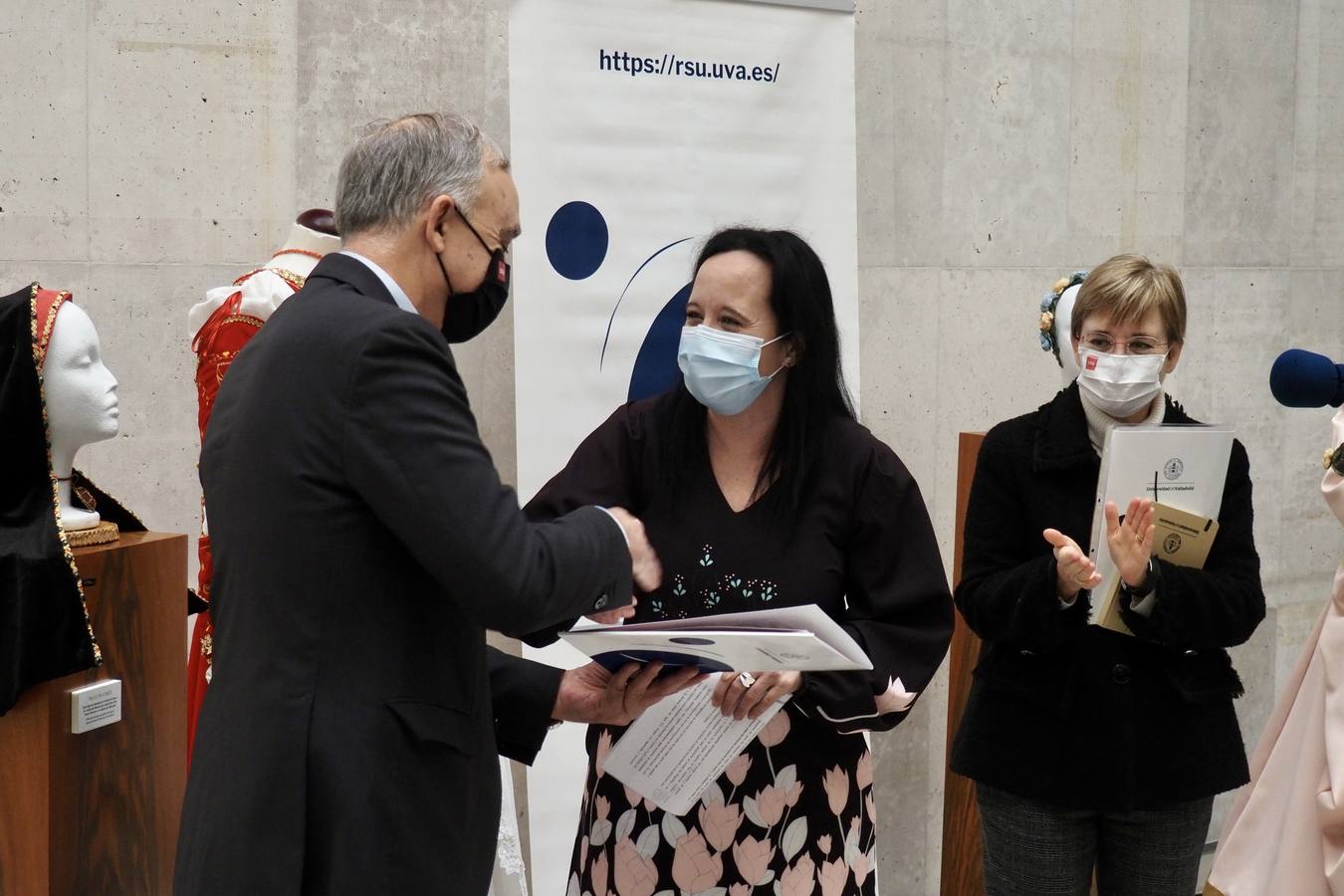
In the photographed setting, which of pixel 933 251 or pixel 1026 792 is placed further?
pixel 933 251

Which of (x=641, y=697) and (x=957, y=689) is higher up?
(x=641, y=697)

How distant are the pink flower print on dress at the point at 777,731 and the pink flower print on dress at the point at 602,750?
0.79 feet

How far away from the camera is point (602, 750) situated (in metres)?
2.23

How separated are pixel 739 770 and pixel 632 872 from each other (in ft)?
0.75

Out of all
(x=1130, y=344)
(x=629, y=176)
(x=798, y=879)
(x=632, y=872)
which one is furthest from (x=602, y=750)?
(x=629, y=176)

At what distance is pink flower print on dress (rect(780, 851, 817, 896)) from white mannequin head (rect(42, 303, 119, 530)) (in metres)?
1.36

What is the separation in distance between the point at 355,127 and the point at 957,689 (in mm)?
2162

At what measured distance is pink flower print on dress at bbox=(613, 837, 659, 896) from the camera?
2176 mm

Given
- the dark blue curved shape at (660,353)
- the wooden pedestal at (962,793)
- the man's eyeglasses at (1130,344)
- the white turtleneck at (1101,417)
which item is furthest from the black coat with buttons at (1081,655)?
the dark blue curved shape at (660,353)

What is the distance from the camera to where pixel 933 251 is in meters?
4.56

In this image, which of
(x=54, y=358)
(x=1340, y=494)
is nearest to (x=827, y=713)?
(x=1340, y=494)

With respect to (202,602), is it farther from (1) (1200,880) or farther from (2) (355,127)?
(1) (1200,880)

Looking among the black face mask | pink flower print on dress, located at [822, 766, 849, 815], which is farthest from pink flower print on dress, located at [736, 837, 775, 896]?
the black face mask

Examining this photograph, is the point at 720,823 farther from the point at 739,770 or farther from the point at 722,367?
the point at 722,367
